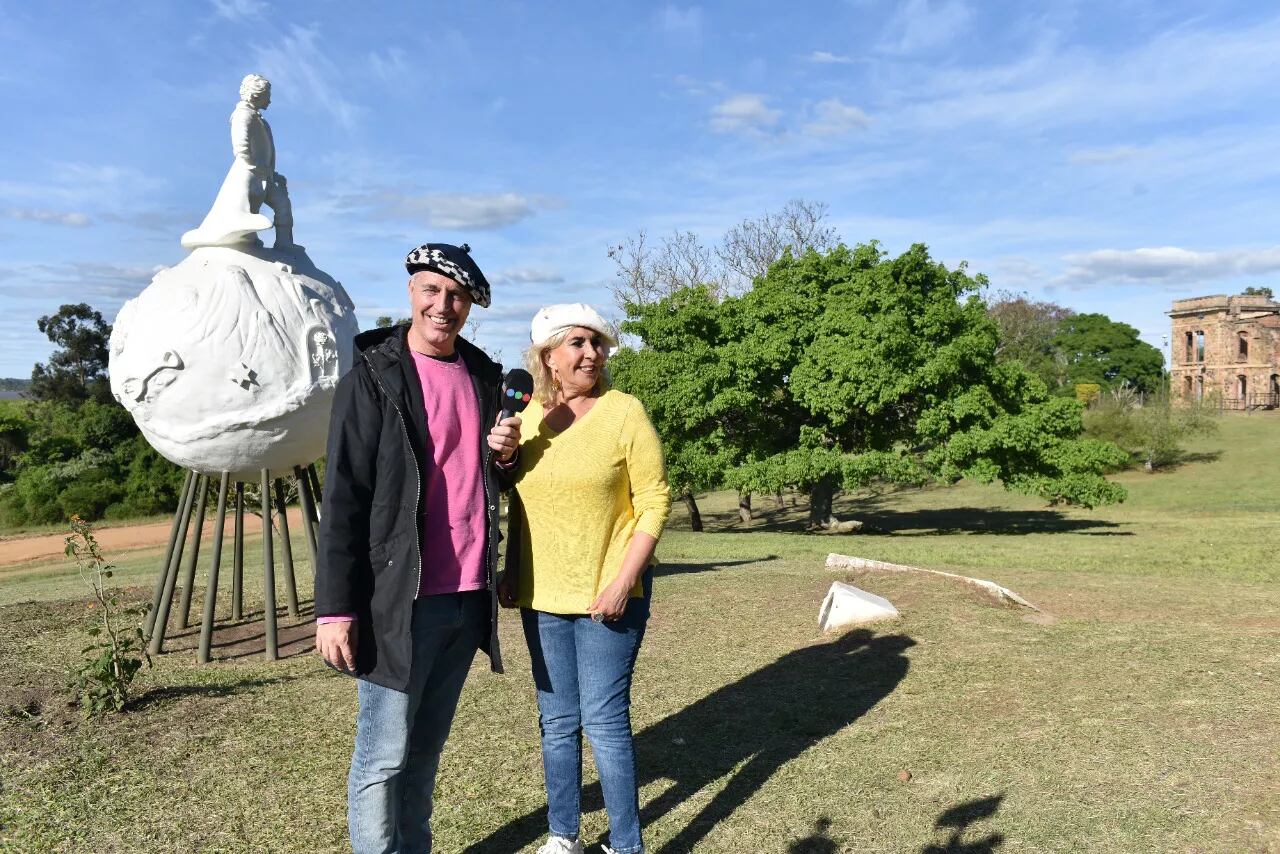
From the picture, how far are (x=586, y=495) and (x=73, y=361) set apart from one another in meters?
51.6

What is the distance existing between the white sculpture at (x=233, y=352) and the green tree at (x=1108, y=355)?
209ft

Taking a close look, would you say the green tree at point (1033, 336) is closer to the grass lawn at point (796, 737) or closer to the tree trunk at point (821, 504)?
the tree trunk at point (821, 504)

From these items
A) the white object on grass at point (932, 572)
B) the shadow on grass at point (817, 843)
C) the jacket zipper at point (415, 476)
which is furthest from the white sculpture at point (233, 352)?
the white object on grass at point (932, 572)

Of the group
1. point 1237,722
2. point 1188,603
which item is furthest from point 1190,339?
point 1237,722

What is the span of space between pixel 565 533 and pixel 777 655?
147 inches

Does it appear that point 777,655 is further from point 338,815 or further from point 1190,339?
point 1190,339

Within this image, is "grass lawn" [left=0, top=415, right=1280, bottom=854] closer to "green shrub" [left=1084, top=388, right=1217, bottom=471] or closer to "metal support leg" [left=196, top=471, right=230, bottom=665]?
"metal support leg" [left=196, top=471, right=230, bottom=665]

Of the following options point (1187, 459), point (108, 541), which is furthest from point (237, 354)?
point (1187, 459)

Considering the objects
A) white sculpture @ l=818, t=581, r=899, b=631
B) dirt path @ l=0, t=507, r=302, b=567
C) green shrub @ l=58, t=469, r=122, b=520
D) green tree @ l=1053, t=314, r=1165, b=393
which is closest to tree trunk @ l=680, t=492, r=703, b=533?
dirt path @ l=0, t=507, r=302, b=567

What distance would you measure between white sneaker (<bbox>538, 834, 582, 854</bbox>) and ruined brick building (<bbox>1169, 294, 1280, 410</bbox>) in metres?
58.3

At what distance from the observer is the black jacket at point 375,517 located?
2779 mm

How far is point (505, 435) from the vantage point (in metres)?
2.95

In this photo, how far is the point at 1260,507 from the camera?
78.9ft

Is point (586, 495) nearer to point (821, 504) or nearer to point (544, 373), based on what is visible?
point (544, 373)
